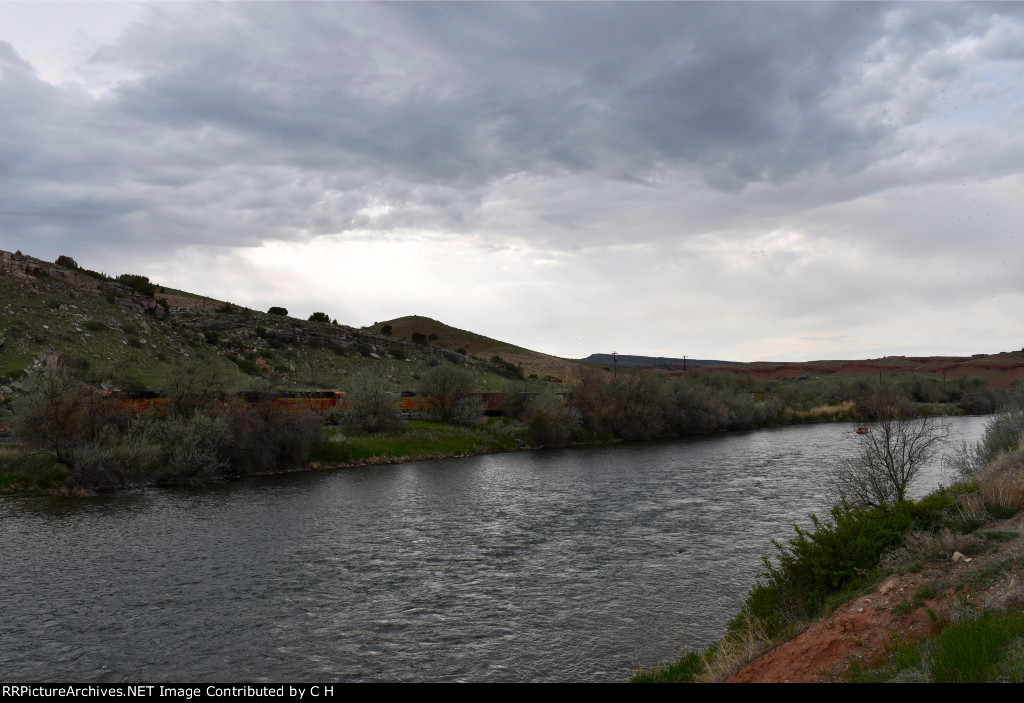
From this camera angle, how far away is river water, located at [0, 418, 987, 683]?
47.1 feet

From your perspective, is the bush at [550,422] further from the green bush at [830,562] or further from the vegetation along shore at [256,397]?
the green bush at [830,562]

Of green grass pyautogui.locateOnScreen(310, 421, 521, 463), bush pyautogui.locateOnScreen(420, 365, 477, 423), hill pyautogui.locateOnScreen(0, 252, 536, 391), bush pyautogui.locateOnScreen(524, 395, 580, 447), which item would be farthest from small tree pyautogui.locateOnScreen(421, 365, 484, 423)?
hill pyautogui.locateOnScreen(0, 252, 536, 391)

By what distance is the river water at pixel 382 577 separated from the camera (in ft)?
47.1

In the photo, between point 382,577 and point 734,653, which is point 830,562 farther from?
point 382,577

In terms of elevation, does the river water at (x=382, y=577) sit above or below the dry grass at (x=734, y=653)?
below

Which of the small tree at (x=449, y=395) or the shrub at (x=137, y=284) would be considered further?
the shrub at (x=137, y=284)

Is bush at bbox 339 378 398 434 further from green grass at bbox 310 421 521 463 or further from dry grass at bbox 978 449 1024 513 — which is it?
dry grass at bbox 978 449 1024 513

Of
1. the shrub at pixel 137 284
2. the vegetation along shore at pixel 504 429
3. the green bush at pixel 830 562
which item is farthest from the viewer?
the shrub at pixel 137 284

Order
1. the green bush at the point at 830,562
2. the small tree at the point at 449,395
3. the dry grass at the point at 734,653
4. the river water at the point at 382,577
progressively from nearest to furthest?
the dry grass at the point at 734,653, the green bush at the point at 830,562, the river water at the point at 382,577, the small tree at the point at 449,395

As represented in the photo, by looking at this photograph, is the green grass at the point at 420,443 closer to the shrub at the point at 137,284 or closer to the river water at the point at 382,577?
the river water at the point at 382,577

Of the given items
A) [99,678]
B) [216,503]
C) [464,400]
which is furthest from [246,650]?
[464,400]

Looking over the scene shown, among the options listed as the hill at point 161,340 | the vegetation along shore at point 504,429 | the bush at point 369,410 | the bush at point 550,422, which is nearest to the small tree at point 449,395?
the vegetation along shore at point 504,429

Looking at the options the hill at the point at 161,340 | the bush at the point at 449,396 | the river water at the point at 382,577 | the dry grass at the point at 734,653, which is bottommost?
the river water at the point at 382,577

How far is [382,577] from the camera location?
20.2 metres
